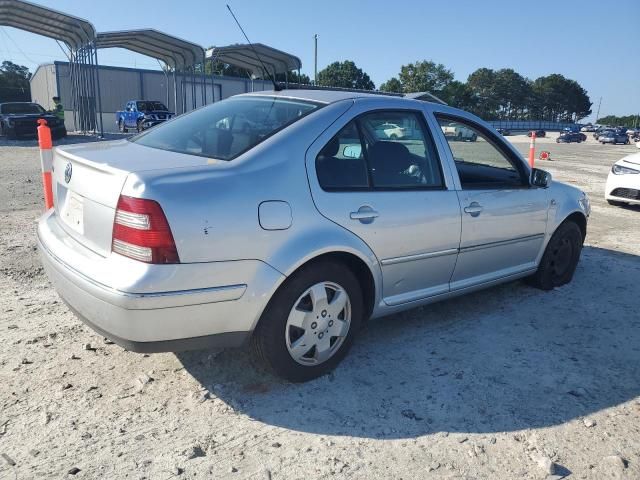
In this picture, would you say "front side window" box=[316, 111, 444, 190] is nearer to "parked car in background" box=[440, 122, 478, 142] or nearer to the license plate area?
"parked car in background" box=[440, 122, 478, 142]

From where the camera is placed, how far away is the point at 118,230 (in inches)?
101

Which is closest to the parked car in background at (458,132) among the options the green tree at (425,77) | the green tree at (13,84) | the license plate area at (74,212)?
the license plate area at (74,212)

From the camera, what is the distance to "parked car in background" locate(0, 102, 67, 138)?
68.6 ft

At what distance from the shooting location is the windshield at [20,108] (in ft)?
71.7

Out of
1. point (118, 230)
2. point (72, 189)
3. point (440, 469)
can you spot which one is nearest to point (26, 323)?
point (72, 189)

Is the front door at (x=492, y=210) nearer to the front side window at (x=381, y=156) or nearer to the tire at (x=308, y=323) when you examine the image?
the front side window at (x=381, y=156)

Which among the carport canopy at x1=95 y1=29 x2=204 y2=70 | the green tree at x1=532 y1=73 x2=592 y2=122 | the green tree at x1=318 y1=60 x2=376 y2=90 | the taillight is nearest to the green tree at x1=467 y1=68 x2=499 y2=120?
the green tree at x1=532 y1=73 x2=592 y2=122

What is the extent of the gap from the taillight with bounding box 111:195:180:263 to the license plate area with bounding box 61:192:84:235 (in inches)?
21.2

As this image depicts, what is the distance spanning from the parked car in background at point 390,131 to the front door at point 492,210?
34 centimetres

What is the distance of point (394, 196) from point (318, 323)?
915 mm

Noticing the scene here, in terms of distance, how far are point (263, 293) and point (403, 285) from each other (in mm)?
1133

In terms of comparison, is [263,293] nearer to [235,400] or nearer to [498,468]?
[235,400]

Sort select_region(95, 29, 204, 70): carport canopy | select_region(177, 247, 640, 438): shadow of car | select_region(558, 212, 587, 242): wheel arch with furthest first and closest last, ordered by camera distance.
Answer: select_region(95, 29, 204, 70): carport canopy → select_region(558, 212, 587, 242): wheel arch → select_region(177, 247, 640, 438): shadow of car

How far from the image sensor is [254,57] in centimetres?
2581
